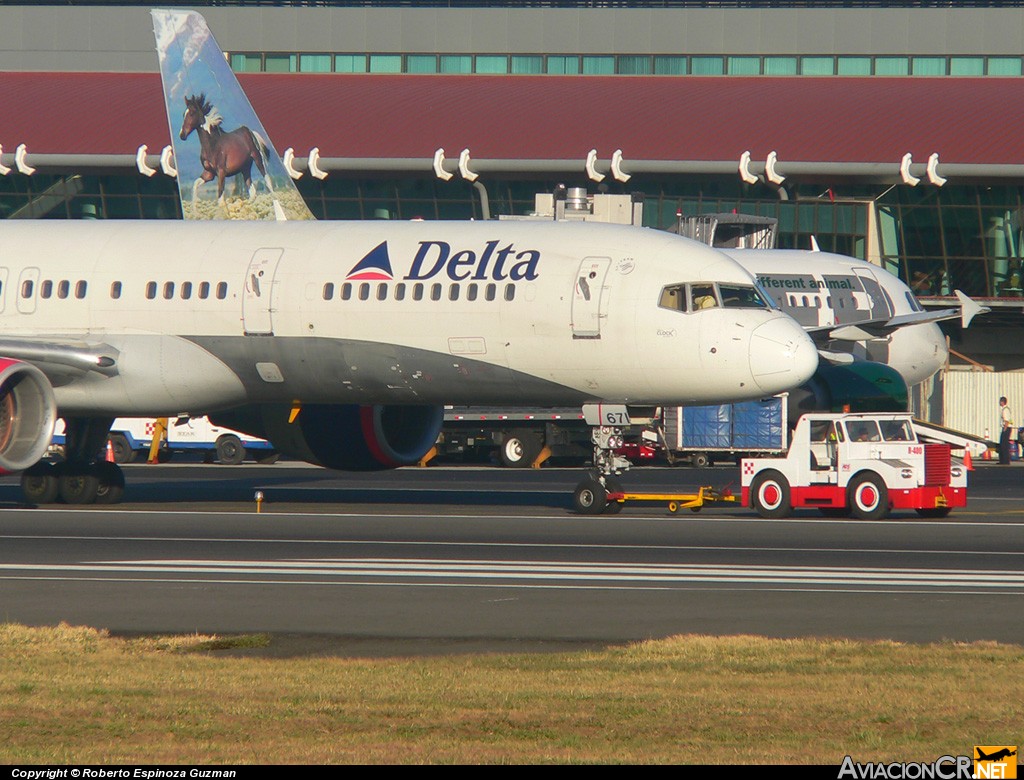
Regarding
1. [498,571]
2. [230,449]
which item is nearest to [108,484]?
[498,571]

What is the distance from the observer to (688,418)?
43562 millimetres

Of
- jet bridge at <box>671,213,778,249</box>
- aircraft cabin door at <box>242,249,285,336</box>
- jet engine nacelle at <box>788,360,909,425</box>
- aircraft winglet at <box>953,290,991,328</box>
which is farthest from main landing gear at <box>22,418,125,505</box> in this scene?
aircraft winglet at <box>953,290,991,328</box>

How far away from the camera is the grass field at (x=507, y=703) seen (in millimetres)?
9070

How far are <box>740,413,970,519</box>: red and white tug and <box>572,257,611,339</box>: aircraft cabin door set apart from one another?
12.7ft

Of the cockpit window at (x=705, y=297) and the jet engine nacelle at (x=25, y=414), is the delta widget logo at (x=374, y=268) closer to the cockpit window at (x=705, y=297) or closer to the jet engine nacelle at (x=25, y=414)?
the cockpit window at (x=705, y=297)

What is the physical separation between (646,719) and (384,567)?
924cm

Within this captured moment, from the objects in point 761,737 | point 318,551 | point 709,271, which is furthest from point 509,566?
point 761,737

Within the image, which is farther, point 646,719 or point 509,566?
point 509,566

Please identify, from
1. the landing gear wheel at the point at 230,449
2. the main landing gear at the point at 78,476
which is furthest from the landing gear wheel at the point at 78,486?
the landing gear wheel at the point at 230,449

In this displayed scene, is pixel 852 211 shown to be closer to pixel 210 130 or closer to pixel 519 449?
pixel 519 449

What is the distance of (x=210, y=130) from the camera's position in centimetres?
5047

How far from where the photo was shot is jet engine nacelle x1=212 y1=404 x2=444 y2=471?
28.4 metres

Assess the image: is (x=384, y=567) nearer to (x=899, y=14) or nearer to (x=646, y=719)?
(x=646, y=719)

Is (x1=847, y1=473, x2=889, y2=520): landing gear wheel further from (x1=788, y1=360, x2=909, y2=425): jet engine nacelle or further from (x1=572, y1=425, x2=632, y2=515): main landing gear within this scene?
(x1=788, y1=360, x2=909, y2=425): jet engine nacelle
